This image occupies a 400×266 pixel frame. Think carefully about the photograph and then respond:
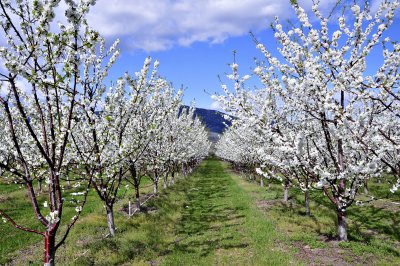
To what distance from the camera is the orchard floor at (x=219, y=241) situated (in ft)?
39.2

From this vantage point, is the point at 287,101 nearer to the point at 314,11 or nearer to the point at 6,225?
the point at 314,11

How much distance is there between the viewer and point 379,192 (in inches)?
1089

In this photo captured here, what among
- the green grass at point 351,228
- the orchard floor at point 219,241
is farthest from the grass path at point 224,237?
the green grass at point 351,228

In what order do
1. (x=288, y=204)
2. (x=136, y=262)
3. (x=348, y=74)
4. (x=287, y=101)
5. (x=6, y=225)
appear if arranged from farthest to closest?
(x=288, y=204) → (x=6, y=225) → (x=136, y=262) → (x=287, y=101) → (x=348, y=74)

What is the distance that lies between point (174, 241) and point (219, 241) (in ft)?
6.58

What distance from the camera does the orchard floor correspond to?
471 inches

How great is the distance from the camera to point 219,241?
47.4ft

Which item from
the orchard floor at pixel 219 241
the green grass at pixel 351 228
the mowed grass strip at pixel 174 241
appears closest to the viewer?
the orchard floor at pixel 219 241

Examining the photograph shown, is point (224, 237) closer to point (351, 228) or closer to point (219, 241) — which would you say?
point (219, 241)

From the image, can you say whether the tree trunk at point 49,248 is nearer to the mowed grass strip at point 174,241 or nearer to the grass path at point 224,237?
the mowed grass strip at point 174,241

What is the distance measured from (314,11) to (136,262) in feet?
34.7

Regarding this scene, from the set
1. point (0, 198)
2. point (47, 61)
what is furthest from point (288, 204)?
point (0, 198)

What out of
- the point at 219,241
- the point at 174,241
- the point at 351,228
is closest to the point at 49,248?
the point at 174,241

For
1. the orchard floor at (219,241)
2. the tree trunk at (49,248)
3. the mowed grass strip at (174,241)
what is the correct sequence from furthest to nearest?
1. the mowed grass strip at (174,241)
2. the orchard floor at (219,241)
3. the tree trunk at (49,248)
